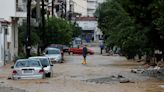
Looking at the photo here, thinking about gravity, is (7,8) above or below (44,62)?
above

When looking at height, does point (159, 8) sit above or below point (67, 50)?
above

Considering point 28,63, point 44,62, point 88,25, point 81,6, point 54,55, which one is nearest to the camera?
point 28,63

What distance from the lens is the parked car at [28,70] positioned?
32969 mm

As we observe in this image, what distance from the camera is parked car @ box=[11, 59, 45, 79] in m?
33.0

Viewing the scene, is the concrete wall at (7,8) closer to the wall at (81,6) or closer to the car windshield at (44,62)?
the car windshield at (44,62)

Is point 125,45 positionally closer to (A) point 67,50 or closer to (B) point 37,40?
(B) point 37,40

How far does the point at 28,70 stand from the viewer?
33.0 m

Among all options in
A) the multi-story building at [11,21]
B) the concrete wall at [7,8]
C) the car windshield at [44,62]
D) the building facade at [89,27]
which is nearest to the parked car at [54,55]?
the multi-story building at [11,21]

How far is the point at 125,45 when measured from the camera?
61.1 metres

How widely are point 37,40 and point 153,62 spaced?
51.2 feet

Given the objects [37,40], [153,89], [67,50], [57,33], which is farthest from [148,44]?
[67,50]

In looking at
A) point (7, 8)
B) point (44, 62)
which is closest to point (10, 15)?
point (7, 8)

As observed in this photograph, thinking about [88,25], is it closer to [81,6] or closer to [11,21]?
[81,6]

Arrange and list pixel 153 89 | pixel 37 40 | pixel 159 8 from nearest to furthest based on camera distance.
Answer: pixel 153 89
pixel 159 8
pixel 37 40
